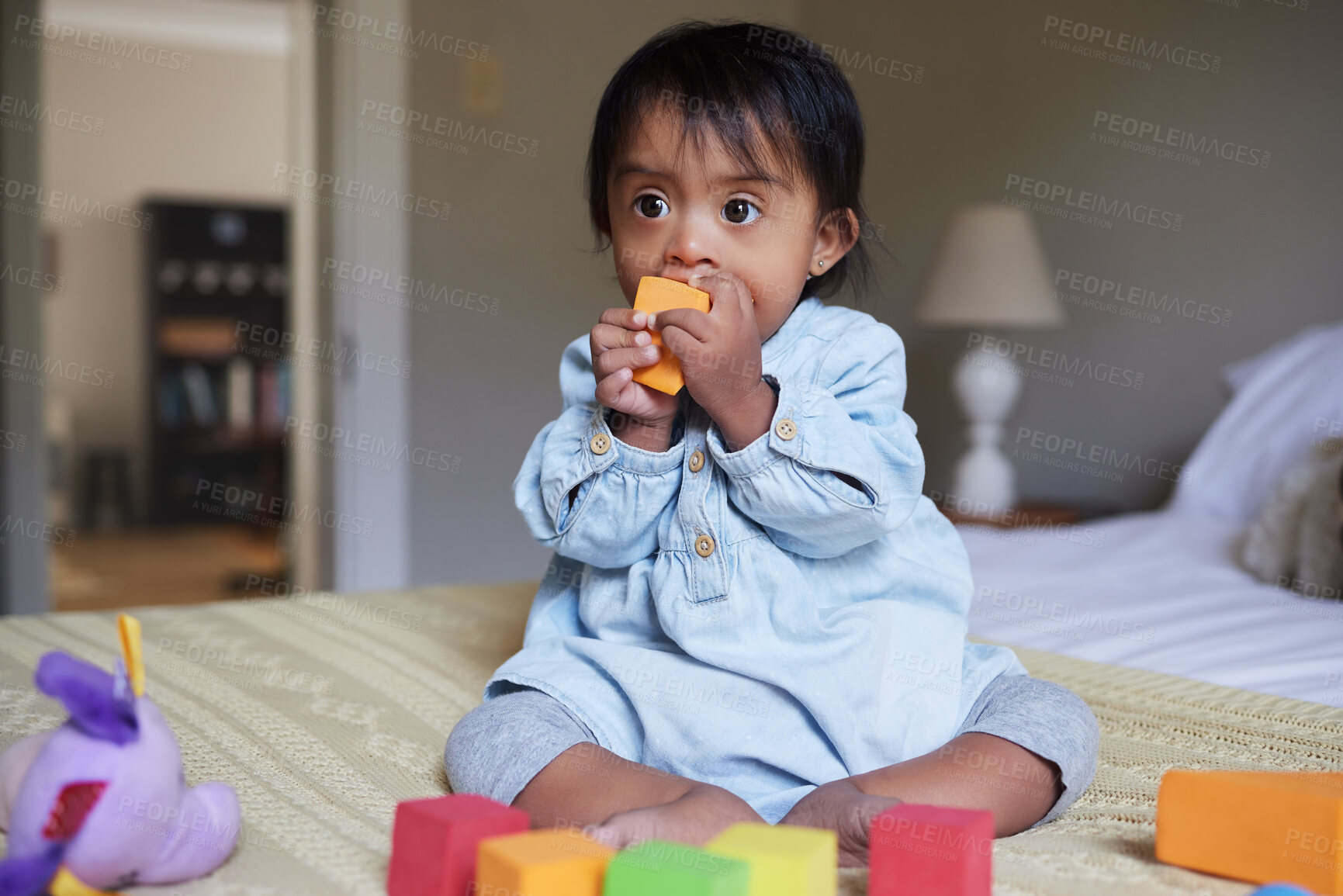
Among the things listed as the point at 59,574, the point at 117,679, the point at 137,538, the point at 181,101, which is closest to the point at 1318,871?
the point at 117,679

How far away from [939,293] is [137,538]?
4912 mm

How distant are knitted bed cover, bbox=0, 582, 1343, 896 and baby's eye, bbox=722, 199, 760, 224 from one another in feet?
1.57

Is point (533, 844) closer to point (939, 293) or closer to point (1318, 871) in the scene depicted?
point (1318, 871)

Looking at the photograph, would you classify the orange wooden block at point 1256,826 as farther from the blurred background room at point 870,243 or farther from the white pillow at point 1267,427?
the blurred background room at point 870,243

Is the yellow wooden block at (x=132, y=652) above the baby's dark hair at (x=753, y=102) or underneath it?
underneath

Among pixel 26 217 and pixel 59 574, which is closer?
pixel 26 217

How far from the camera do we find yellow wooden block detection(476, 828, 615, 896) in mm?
504

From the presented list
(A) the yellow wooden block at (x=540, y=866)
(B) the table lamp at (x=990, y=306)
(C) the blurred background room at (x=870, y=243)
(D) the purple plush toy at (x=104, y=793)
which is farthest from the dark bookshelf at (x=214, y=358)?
(A) the yellow wooden block at (x=540, y=866)

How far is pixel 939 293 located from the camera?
93.1 inches

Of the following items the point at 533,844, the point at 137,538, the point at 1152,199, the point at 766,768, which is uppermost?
the point at 1152,199

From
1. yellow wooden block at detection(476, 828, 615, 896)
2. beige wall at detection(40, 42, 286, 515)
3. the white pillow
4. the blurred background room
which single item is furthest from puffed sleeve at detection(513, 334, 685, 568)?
beige wall at detection(40, 42, 286, 515)

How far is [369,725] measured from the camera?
931 millimetres

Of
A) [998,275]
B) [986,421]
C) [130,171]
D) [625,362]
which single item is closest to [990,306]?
[998,275]

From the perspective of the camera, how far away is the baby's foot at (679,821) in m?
0.60
